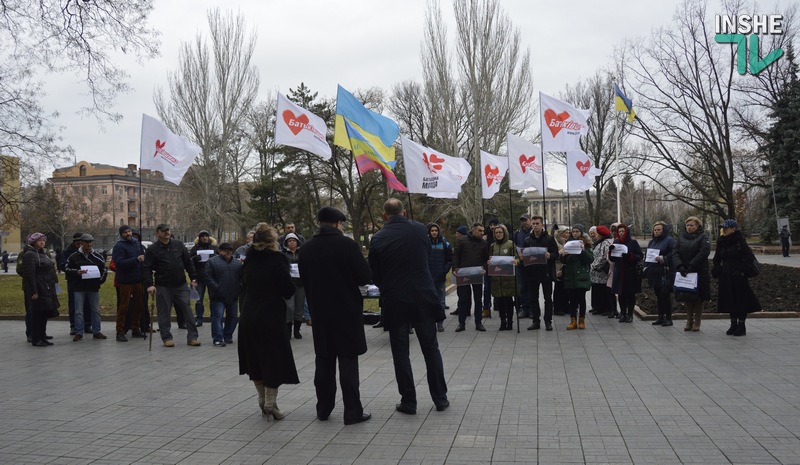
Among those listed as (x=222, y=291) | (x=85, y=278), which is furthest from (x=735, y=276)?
(x=85, y=278)

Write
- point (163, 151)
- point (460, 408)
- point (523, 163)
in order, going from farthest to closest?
point (523, 163) → point (163, 151) → point (460, 408)

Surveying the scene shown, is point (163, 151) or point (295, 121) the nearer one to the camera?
point (295, 121)

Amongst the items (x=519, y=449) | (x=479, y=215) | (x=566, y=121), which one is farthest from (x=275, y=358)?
(x=479, y=215)

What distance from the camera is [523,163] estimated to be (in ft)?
47.1

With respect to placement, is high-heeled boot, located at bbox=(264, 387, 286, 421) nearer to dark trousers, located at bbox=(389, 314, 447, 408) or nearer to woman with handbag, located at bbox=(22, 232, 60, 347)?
dark trousers, located at bbox=(389, 314, 447, 408)

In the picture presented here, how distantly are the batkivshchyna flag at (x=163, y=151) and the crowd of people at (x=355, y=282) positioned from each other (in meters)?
1.23

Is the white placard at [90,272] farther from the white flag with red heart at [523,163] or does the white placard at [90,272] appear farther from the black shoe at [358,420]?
the white flag with red heart at [523,163]

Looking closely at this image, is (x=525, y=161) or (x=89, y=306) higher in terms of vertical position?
(x=525, y=161)

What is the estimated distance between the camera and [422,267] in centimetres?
648

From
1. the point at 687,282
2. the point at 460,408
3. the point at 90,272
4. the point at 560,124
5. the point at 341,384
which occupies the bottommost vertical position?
the point at 460,408

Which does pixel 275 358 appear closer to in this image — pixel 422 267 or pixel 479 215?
pixel 422 267

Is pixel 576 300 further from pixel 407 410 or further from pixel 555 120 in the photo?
pixel 407 410

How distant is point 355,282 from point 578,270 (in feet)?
22.3

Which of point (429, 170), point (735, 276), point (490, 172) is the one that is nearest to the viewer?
point (735, 276)
